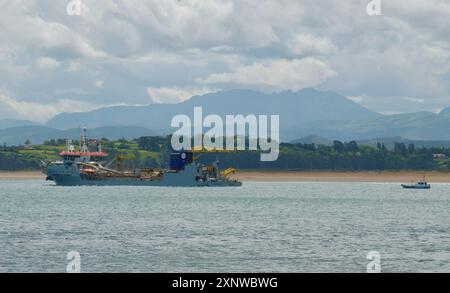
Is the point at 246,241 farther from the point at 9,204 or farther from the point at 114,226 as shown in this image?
the point at 9,204

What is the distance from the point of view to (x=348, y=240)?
3063 inches

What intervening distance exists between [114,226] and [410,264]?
40344 mm

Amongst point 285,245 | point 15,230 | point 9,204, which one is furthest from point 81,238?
point 9,204

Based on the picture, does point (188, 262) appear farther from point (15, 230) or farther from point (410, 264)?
point (15, 230)

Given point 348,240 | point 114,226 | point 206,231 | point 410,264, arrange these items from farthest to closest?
point 114,226 < point 206,231 < point 348,240 < point 410,264

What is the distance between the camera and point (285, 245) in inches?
2842

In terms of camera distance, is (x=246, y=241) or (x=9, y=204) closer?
(x=246, y=241)

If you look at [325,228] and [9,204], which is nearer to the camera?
[325,228]
